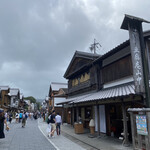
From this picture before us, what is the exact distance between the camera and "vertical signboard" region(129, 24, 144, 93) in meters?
6.55

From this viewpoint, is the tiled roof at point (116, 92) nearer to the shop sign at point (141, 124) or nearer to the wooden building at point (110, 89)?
the wooden building at point (110, 89)

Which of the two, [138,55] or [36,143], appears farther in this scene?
[36,143]

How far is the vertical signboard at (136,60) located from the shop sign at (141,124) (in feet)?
3.59

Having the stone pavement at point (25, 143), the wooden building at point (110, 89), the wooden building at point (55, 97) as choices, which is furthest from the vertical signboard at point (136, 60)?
the wooden building at point (55, 97)

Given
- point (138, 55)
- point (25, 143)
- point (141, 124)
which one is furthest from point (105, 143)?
point (138, 55)

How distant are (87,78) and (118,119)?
577 centimetres

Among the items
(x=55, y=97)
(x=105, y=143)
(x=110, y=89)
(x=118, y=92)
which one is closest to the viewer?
(x=118, y=92)

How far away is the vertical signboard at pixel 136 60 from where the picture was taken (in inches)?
258

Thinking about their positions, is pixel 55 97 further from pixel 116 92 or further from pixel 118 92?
pixel 118 92

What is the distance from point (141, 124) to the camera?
5.96 metres

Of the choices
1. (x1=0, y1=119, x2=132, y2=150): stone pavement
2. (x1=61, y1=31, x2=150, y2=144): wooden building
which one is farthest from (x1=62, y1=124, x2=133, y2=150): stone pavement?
(x1=61, y1=31, x2=150, y2=144): wooden building

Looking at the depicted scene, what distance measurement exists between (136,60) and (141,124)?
2667 mm

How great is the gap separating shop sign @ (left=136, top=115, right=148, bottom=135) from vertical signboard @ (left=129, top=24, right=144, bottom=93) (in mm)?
1093

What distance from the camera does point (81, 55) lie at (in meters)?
17.9
